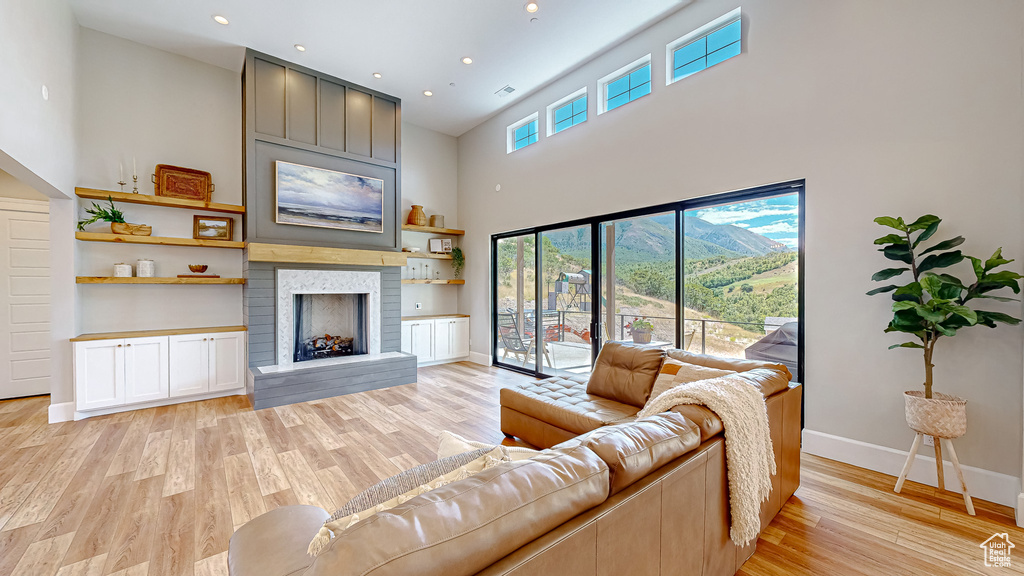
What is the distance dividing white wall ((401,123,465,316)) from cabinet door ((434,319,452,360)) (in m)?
0.46

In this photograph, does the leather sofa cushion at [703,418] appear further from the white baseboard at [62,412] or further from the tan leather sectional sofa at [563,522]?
the white baseboard at [62,412]

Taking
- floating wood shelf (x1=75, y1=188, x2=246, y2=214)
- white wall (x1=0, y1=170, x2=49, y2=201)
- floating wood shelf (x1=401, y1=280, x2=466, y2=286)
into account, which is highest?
white wall (x1=0, y1=170, x2=49, y2=201)

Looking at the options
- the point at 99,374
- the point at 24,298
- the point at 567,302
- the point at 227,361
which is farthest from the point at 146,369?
the point at 567,302

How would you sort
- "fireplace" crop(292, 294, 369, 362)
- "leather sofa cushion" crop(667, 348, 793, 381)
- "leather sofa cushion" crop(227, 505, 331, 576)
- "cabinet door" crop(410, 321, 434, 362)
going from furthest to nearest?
"cabinet door" crop(410, 321, 434, 362) < "fireplace" crop(292, 294, 369, 362) < "leather sofa cushion" crop(667, 348, 793, 381) < "leather sofa cushion" crop(227, 505, 331, 576)

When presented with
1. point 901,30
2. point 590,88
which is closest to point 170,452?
point 590,88

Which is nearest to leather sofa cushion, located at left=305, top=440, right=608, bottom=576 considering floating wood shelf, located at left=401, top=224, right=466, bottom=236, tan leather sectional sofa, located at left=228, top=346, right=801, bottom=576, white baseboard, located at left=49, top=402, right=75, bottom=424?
tan leather sectional sofa, located at left=228, top=346, right=801, bottom=576

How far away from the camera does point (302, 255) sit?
15.6 ft

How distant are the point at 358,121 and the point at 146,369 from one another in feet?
12.5

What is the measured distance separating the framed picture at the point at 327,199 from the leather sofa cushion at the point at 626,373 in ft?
12.6

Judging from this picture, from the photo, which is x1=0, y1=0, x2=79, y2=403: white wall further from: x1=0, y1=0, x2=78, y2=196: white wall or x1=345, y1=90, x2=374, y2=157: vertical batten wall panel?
x1=345, y1=90, x2=374, y2=157: vertical batten wall panel

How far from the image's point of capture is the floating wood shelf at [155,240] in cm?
402

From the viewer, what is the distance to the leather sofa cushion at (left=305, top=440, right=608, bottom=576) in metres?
0.71

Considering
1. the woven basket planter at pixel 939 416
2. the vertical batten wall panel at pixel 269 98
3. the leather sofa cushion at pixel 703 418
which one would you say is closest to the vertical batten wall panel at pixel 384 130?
the vertical batten wall panel at pixel 269 98

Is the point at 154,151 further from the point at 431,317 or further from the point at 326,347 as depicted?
the point at 431,317
